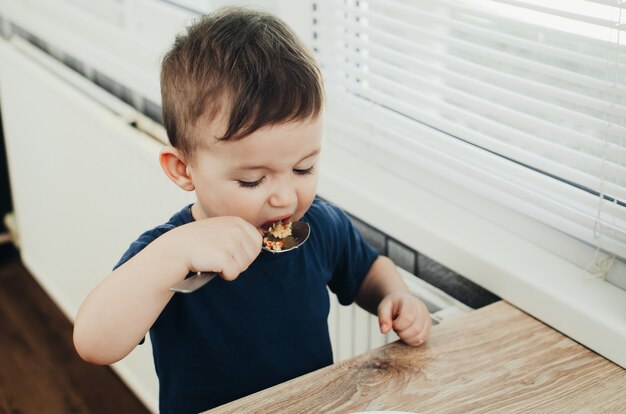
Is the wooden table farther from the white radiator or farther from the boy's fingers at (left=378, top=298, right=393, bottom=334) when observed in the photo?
the white radiator

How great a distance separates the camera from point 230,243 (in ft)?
2.93

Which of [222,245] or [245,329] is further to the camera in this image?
[245,329]

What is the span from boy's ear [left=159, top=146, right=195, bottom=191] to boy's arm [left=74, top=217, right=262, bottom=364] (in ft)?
0.34

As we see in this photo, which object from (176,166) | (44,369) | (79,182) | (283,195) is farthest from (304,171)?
(44,369)

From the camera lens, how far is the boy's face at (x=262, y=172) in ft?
2.91

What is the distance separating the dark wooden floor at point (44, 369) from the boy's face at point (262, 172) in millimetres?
1369

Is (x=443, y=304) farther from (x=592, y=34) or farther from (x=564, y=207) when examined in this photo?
(x=592, y=34)

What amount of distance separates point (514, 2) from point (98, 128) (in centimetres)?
111

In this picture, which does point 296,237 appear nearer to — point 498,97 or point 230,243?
point 230,243

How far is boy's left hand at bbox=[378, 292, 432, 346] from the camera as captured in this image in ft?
3.28

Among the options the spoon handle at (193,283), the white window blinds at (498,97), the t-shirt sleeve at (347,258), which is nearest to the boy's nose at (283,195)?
the spoon handle at (193,283)

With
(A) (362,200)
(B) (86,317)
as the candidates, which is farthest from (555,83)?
(B) (86,317)

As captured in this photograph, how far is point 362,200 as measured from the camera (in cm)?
134

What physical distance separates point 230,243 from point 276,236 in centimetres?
10
